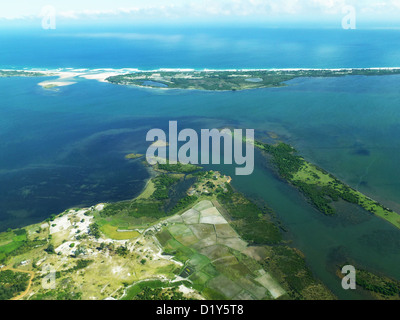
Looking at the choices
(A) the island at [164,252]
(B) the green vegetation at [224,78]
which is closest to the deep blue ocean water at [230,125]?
(A) the island at [164,252]

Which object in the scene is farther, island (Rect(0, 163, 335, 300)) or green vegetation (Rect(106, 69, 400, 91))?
green vegetation (Rect(106, 69, 400, 91))

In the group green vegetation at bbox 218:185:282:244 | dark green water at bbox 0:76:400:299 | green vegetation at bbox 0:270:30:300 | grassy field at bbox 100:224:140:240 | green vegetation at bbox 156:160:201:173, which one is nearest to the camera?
green vegetation at bbox 0:270:30:300

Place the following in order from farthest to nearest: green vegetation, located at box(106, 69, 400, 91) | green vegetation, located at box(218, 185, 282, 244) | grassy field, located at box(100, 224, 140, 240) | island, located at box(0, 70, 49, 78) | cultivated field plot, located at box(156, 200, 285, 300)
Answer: island, located at box(0, 70, 49, 78) → green vegetation, located at box(106, 69, 400, 91) → grassy field, located at box(100, 224, 140, 240) → green vegetation, located at box(218, 185, 282, 244) → cultivated field plot, located at box(156, 200, 285, 300)

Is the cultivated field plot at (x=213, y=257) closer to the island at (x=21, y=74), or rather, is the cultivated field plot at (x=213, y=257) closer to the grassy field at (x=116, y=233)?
the grassy field at (x=116, y=233)

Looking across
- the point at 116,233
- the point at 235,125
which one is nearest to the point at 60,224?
the point at 116,233

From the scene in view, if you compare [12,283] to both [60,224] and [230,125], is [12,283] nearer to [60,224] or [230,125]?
[60,224]

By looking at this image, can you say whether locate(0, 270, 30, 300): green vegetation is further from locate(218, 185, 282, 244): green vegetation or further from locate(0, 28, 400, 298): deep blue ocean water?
locate(218, 185, 282, 244): green vegetation

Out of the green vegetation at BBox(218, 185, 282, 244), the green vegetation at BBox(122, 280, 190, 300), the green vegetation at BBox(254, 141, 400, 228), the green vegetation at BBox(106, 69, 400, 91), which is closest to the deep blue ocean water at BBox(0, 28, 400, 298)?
the green vegetation at BBox(254, 141, 400, 228)
